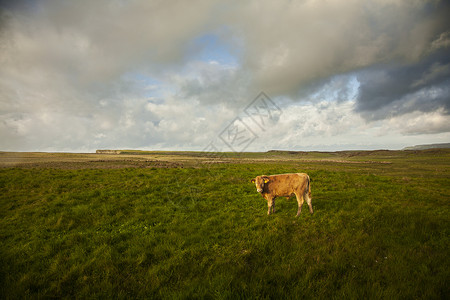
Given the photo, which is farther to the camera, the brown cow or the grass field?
the brown cow

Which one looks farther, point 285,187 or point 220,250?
point 285,187

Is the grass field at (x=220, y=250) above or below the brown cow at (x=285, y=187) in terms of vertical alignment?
below

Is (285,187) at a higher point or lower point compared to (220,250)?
higher

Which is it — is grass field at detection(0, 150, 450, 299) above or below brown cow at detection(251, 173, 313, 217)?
below

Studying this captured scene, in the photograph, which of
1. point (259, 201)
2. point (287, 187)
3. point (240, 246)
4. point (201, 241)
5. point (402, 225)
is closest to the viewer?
point (240, 246)

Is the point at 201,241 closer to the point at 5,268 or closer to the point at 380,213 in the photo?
the point at 5,268

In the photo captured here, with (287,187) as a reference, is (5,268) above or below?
below

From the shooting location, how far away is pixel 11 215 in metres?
9.85

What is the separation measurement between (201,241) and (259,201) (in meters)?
5.89

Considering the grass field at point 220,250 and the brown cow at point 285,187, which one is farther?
the brown cow at point 285,187

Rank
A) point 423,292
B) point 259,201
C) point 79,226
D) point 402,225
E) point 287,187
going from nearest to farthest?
point 423,292 < point 402,225 < point 79,226 < point 287,187 < point 259,201

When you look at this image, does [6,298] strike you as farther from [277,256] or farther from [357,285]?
[357,285]

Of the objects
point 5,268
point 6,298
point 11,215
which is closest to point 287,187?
point 6,298

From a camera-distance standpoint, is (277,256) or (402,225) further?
(402,225)
